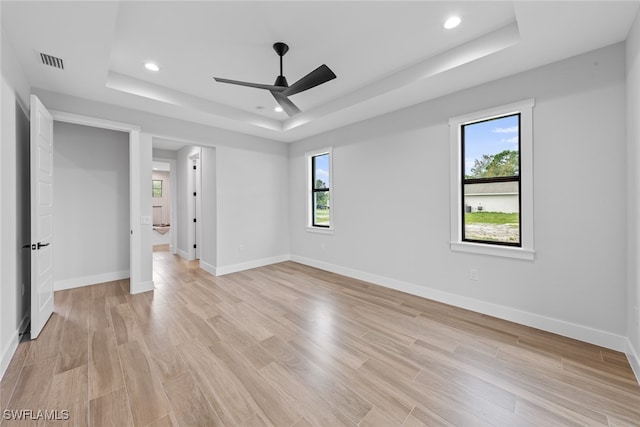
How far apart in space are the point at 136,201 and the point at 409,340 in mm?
3968

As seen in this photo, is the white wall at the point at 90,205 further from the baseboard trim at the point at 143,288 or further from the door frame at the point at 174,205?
the door frame at the point at 174,205

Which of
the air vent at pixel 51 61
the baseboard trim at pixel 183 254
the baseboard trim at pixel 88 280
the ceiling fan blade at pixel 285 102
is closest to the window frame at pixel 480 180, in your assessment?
the ceiling fan blade at pixel 285 102

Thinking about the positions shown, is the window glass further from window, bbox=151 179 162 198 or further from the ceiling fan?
window, bbox=151 179 162 198

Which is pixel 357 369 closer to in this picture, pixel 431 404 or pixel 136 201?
pixel 431 404

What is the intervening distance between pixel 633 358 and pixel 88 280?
641 cm

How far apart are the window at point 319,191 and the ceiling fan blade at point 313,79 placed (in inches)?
94.3

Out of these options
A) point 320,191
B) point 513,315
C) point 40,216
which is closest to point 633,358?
point 513,315

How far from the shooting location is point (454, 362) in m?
2.07

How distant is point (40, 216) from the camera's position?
8.29 feet

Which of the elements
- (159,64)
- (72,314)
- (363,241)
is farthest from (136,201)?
(363,241)

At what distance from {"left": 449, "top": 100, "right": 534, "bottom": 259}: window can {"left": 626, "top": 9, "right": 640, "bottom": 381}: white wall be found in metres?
0.64

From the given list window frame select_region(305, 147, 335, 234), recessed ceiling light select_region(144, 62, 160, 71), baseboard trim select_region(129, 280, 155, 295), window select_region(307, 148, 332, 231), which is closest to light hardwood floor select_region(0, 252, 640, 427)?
baseboard trim select_region(129, 280, 155, 295)

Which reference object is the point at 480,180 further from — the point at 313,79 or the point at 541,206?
the point at 313,79

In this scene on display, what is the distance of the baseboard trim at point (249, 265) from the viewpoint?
15.2 ft
